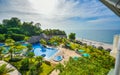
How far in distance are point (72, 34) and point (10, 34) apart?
1890 centimetres

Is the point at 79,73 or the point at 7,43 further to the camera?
the point at 7,43

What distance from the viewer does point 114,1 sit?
1.99 metres

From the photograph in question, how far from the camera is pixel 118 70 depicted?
266 cm

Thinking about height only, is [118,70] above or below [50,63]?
above

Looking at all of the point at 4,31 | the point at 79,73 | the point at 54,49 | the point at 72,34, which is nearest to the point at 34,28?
the point at 4,31

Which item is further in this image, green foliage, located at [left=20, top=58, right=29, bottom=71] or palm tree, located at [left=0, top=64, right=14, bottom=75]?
green foliage, located at [left=20, top=58, right=29, bottom=71]

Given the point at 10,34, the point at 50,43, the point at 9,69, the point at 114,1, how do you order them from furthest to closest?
the point at 10,34, the point at 50,43, the point at 9,69, the point at 114,1

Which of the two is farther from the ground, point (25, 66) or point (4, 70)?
point (4, 70)

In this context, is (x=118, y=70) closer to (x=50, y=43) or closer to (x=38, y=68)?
(x=38, y=68)

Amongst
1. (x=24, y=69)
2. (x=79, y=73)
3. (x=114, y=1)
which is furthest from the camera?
(x=24, y=69)

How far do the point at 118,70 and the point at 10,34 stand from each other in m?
37.4

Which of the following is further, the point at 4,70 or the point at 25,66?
the point at 25,66

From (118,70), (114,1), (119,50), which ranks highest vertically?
(114,1)

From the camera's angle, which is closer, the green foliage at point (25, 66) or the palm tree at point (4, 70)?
the palm tree at point (4, 70)
